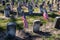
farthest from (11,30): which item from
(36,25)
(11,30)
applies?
(36,25)

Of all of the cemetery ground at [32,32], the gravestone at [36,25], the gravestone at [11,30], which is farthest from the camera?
the gravestone at [36,25]

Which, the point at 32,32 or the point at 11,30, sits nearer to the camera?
the point at 11,30

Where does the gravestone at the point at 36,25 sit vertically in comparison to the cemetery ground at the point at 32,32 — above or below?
above

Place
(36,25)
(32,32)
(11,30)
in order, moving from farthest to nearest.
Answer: (32,32) < (36,25) < (11,30)

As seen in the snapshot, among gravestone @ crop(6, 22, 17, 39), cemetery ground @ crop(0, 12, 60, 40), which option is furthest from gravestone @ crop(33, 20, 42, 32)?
gravestone @ crop(6, 22, 17, 39)

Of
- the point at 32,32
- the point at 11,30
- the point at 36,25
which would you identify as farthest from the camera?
the point at 32,32

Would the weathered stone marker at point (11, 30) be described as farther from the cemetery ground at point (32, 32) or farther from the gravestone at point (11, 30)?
the cemetery ground at point (32, 32)

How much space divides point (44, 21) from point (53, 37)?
7.95ft

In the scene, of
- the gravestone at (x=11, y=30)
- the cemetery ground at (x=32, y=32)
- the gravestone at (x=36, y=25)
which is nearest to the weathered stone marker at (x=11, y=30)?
the gravestone at (x=11, y=30)

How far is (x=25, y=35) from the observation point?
909cm

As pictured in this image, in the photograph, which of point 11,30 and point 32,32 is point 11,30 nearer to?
point 11,30

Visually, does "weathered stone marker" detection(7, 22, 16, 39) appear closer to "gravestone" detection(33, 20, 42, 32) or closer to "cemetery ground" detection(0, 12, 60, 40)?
"cemetery ground" detection(0, 12, 60, 40)

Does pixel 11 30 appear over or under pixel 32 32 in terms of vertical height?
over

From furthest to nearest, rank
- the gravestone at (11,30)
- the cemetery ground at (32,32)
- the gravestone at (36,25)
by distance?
1. the gravestone at (36,25)
2. the cemetery ground at (32,32)
3. the gravestone at (11,30)
